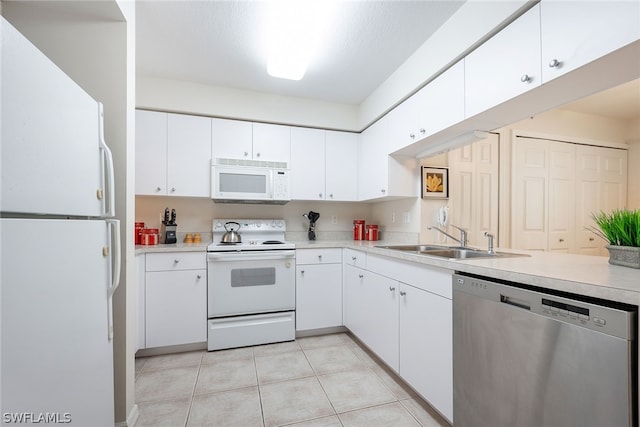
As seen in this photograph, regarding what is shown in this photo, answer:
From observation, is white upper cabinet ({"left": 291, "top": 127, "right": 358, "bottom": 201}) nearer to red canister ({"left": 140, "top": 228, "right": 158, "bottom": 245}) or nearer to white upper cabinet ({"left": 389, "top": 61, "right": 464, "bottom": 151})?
white upper cabinet ({"left": 389, "top": 61, "right": 464, "bottom": 151})

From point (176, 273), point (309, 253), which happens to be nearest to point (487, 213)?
point (309, 253)

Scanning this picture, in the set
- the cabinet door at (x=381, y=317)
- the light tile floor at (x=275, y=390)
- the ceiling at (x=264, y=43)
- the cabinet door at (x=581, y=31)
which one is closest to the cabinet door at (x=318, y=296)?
the light tile floor at (x=275, y=390)

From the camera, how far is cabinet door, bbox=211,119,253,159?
2.70 m

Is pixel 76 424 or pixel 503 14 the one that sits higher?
pixel 503 14

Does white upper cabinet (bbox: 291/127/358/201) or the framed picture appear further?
white upper cabinet (bbox: 291/127/358/201)

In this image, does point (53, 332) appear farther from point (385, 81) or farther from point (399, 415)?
point (385, 81)

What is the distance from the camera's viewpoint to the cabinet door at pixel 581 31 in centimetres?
94

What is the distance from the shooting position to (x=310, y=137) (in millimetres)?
2994

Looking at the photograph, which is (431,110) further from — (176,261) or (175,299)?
(175,299)

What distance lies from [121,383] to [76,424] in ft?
1.87

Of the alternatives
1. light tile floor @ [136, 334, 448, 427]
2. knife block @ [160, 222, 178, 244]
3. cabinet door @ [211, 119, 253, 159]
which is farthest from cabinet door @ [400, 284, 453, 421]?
knife block @ [160, 222, 178, 244]

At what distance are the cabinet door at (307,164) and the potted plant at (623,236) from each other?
2231 mm

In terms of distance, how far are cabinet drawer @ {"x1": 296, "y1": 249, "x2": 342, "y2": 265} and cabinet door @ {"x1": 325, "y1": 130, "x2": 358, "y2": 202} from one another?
654mm

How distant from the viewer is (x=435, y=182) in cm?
255
